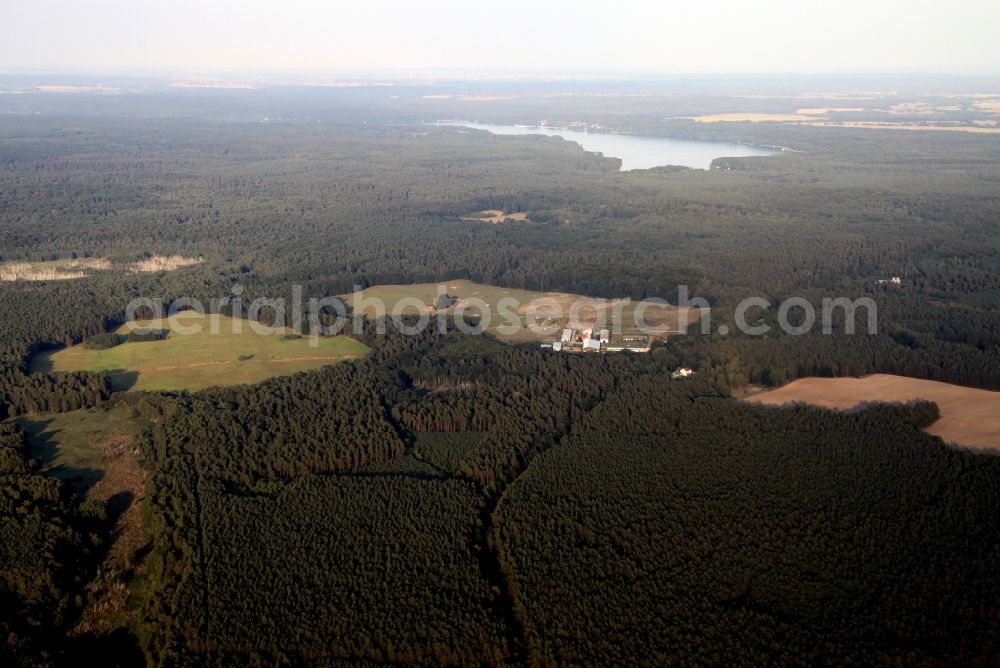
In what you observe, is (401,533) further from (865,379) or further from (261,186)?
(261,186)

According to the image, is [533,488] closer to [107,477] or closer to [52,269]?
[107,477]

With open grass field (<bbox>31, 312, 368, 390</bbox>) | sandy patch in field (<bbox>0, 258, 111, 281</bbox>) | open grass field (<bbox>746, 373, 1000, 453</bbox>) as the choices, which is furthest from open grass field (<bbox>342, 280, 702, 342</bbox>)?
sandy patch in field (<bbox>0, 258, 111, 281</bbox>)

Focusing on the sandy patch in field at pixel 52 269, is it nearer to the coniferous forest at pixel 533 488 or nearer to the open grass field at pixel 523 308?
the coniferous forest at pixel 533 488

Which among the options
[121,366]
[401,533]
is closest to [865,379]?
[401,533]

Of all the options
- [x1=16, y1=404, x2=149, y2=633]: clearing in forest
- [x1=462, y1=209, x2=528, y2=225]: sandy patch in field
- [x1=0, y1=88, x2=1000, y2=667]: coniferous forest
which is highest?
[x1=462, y1=209, x2=528, y2=225]: sandy patch in field

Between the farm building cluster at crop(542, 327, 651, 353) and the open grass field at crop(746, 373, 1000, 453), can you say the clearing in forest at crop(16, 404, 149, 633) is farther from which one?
the open grass field at crop(746, 373, 1000, 453)
